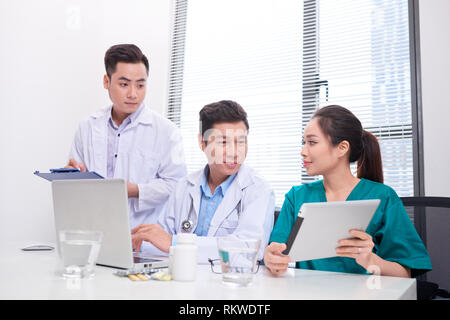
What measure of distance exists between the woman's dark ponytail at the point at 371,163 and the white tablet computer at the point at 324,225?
55cm

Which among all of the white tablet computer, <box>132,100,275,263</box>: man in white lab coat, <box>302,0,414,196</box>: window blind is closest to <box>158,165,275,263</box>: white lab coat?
<box>132,100,275,263</box>: man in white lab coat

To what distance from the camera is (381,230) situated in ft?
4.28

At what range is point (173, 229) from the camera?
5.28ft

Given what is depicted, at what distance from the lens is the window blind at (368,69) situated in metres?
2.23

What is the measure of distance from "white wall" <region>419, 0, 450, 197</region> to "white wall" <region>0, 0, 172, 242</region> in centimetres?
202

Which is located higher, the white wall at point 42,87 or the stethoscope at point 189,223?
the white wall at point 42,87

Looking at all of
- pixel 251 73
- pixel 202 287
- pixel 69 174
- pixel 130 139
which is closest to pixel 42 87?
pixel 130 139

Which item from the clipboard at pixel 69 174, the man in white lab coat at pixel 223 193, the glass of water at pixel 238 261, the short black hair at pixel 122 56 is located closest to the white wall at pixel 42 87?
the short black hair at pixel 122 56

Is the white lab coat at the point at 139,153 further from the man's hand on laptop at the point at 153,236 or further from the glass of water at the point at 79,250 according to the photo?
the glass of water at the point at 79,250

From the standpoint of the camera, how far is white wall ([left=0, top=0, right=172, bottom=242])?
2398 mm

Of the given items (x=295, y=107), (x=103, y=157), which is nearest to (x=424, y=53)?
(x=295, y=107)

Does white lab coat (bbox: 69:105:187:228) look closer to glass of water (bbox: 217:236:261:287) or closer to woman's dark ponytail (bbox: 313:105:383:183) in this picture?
woman's dark ponytail (bbox: 313:105:383:183)

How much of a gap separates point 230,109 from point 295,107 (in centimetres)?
100

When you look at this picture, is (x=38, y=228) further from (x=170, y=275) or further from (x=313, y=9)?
(x=313, y=9)
